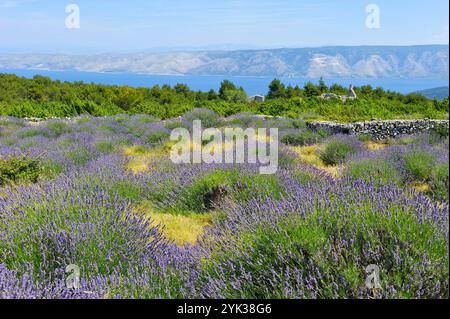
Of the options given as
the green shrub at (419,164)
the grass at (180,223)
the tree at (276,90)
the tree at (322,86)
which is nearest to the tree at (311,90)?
the tree at (322,86)

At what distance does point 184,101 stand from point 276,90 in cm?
764

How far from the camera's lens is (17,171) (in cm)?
565

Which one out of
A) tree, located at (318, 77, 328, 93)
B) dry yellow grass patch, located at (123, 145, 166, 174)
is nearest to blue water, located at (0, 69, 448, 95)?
tree, located at (318, 77, 328, 93)

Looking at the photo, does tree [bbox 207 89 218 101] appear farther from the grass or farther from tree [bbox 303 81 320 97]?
the grass

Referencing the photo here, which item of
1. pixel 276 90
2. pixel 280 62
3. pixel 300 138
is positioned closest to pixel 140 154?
pixel 300 138

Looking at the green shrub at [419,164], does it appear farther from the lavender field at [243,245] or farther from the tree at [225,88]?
the tree at [225,88]

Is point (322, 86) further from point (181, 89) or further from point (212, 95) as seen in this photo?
point (181, 89)

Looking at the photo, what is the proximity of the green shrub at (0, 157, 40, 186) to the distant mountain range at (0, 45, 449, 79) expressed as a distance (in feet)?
83.7

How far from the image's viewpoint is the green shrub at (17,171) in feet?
18.2

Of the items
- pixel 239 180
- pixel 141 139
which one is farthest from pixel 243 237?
pixel 141 139

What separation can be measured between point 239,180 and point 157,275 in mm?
2046

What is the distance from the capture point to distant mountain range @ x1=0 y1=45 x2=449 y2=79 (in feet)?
140

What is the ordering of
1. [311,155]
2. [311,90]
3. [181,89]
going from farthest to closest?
1. [181,89]
2. [311,90]
3. [311,155]
